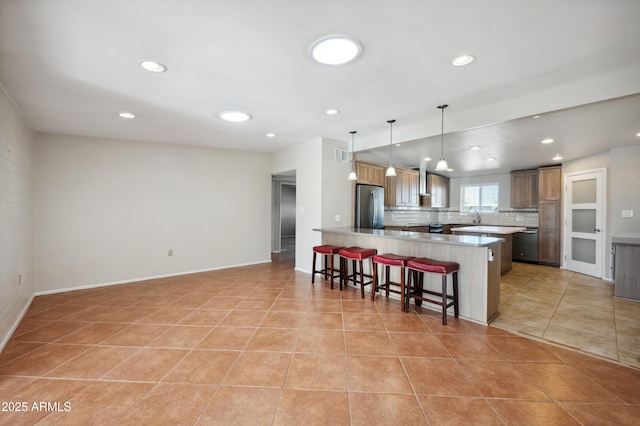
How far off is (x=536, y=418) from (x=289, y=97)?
10.8 feet

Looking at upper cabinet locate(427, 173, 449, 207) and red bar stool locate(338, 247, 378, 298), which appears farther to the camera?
upper cabinet locate(427, 173, 449, 207)

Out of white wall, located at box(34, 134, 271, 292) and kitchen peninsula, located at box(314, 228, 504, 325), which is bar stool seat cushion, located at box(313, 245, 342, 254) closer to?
kitchen peninsula, located at box(314, 228, 504, 325)

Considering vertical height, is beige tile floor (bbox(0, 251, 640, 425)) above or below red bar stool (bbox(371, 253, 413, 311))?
below

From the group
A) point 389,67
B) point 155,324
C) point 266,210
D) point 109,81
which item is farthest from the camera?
point 266,210

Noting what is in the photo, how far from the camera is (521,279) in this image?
16.2 feet

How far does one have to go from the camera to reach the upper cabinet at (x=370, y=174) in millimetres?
5511

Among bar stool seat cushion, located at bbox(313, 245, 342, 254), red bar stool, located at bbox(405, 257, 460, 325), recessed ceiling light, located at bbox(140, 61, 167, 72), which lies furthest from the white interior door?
recessed ceiling light, located at bbox(140, 61, 167, 72)

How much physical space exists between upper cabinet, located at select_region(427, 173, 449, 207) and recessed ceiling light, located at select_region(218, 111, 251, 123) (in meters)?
5.73

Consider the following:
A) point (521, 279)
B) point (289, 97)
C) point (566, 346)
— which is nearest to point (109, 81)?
point (289, 97)

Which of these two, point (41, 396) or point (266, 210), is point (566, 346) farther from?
point (266, 210)

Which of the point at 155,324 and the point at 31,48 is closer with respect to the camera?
the point at 31,48

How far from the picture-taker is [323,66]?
2301 mm

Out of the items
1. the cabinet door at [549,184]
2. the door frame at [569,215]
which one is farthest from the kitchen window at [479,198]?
the door frame at [569,215]

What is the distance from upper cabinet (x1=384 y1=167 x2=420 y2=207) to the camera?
637 centimetres
